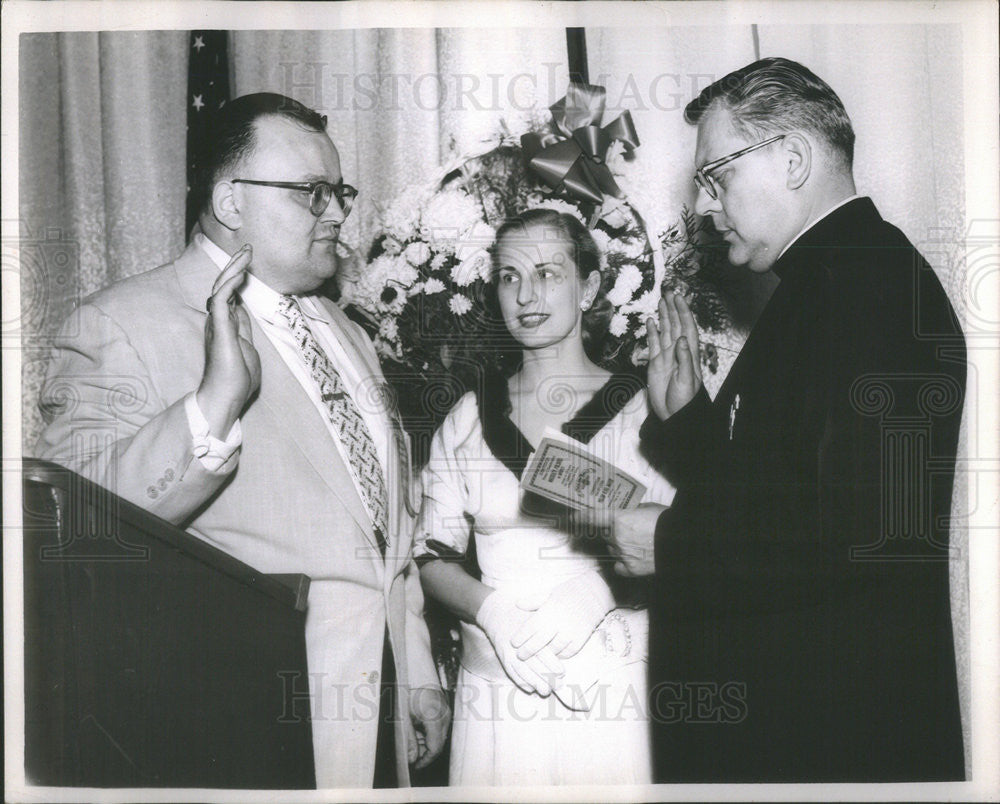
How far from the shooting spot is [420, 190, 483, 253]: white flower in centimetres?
278

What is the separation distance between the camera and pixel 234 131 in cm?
277

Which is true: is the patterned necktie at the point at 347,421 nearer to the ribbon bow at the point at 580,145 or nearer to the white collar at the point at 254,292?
the white collar at the point at 254,292

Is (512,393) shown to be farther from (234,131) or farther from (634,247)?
(234,131)

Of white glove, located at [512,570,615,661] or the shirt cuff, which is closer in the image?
the shirt cuff

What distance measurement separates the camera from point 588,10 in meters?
2.83

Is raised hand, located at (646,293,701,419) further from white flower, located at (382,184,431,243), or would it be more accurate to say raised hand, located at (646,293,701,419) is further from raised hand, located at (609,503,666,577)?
white flower, located at (382,184,431,243)

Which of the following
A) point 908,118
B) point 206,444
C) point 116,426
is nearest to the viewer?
point 206,444

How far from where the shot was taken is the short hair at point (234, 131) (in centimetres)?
276

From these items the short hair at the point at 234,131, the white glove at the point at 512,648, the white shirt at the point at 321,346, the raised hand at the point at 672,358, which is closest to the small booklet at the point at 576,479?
the raised hand at the point at 672,358

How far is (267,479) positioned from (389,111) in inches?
44.4

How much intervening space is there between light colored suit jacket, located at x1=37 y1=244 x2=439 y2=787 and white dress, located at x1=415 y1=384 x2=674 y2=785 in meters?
0.13

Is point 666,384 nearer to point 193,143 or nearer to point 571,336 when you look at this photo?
point 571,336

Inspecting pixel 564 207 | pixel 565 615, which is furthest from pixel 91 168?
pixel 565 615

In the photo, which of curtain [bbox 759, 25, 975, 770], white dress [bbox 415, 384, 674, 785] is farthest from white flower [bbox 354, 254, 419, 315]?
curtain [bbox 759, 25, 975, 770]
